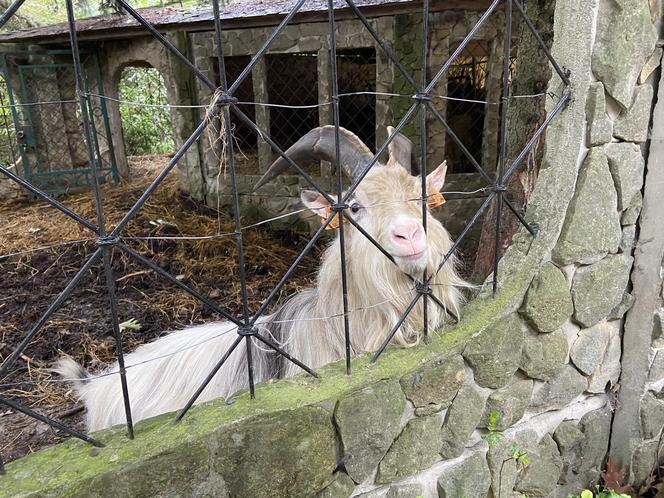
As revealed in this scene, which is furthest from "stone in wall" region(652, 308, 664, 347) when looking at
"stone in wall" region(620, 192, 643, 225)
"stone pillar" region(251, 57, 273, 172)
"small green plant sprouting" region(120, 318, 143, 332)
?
"stone pillar" region(251, 57, 273, 172)

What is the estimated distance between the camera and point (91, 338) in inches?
178

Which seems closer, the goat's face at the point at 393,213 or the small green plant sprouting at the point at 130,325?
the goat's face at the point at 393,213

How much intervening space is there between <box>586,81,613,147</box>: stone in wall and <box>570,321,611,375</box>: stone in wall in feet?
2.91

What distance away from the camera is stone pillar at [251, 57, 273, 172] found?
7332 millimetres

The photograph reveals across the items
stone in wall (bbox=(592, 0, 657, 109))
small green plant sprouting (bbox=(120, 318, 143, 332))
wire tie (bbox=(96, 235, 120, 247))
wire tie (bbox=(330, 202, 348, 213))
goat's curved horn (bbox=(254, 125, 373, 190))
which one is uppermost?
stone in wall (bbox=(592, 0, 657, 109))

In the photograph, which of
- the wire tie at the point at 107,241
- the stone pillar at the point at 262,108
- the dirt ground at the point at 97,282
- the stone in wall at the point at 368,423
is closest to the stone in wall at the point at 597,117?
the stone in wall at the point at 368,423

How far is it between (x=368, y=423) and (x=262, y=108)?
20.9 ft

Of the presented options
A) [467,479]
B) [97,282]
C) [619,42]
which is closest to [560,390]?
[467,479]

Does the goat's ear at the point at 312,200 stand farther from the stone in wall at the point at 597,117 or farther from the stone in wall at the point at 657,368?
the stone in wall at the point at 657,368

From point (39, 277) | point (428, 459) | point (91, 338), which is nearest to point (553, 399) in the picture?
point (428, 459)

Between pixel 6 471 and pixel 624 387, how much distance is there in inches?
107

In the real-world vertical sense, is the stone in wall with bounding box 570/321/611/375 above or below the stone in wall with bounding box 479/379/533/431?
above

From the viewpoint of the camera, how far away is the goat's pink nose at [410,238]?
7.14 ft

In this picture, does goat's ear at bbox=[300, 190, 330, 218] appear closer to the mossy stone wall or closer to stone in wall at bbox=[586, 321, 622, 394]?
the mossy stone wall
